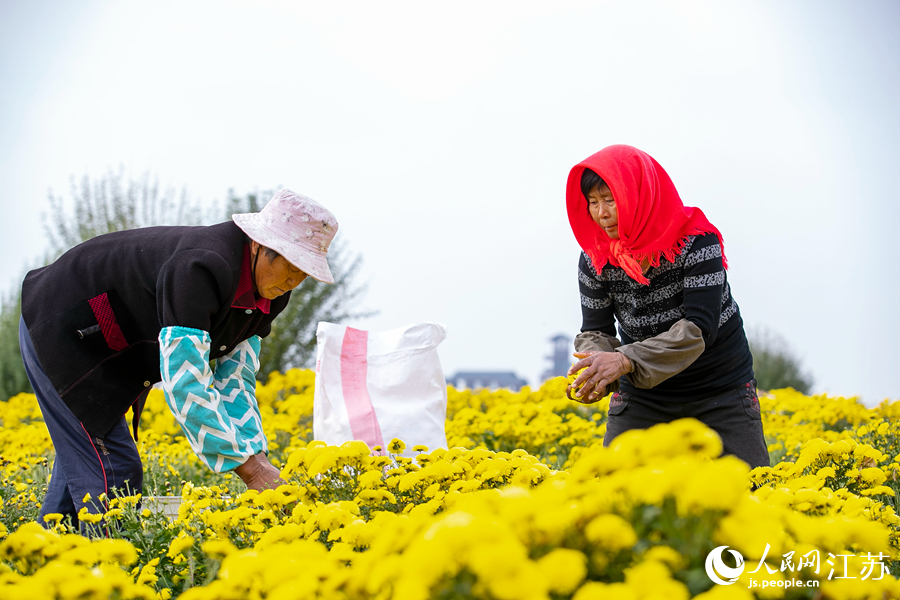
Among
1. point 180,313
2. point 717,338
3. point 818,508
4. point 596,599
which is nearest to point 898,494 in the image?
point 717,338

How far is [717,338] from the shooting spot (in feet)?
8.23

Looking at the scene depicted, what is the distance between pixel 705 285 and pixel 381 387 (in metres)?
1.77

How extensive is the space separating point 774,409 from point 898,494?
3594mm

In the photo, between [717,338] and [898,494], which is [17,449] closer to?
[717,338]

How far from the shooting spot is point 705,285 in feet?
7.66

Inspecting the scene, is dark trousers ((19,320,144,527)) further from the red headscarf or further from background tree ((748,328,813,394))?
background tree ((748,328,813,394))

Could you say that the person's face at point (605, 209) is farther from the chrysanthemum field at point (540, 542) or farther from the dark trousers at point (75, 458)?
the dark trousers at point (75, 458)

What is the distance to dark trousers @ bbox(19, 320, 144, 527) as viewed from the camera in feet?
7.80

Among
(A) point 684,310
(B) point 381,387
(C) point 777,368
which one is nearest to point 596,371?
(A) point 684,310

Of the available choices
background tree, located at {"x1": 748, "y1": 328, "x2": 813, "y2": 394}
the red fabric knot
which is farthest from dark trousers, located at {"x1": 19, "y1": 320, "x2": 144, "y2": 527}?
background tree, located at {"x1": 748, "y1": 328, "x2": 813, "y2": 394}

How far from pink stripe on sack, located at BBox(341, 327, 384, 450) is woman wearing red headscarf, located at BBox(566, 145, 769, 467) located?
118cm

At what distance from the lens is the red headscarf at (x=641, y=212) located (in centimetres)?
239

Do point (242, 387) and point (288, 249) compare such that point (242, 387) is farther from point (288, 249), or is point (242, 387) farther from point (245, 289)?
point (288, 249)

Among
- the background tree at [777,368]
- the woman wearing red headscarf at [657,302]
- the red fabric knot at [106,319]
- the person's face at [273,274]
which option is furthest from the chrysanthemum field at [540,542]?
the background tree at [777,368]
